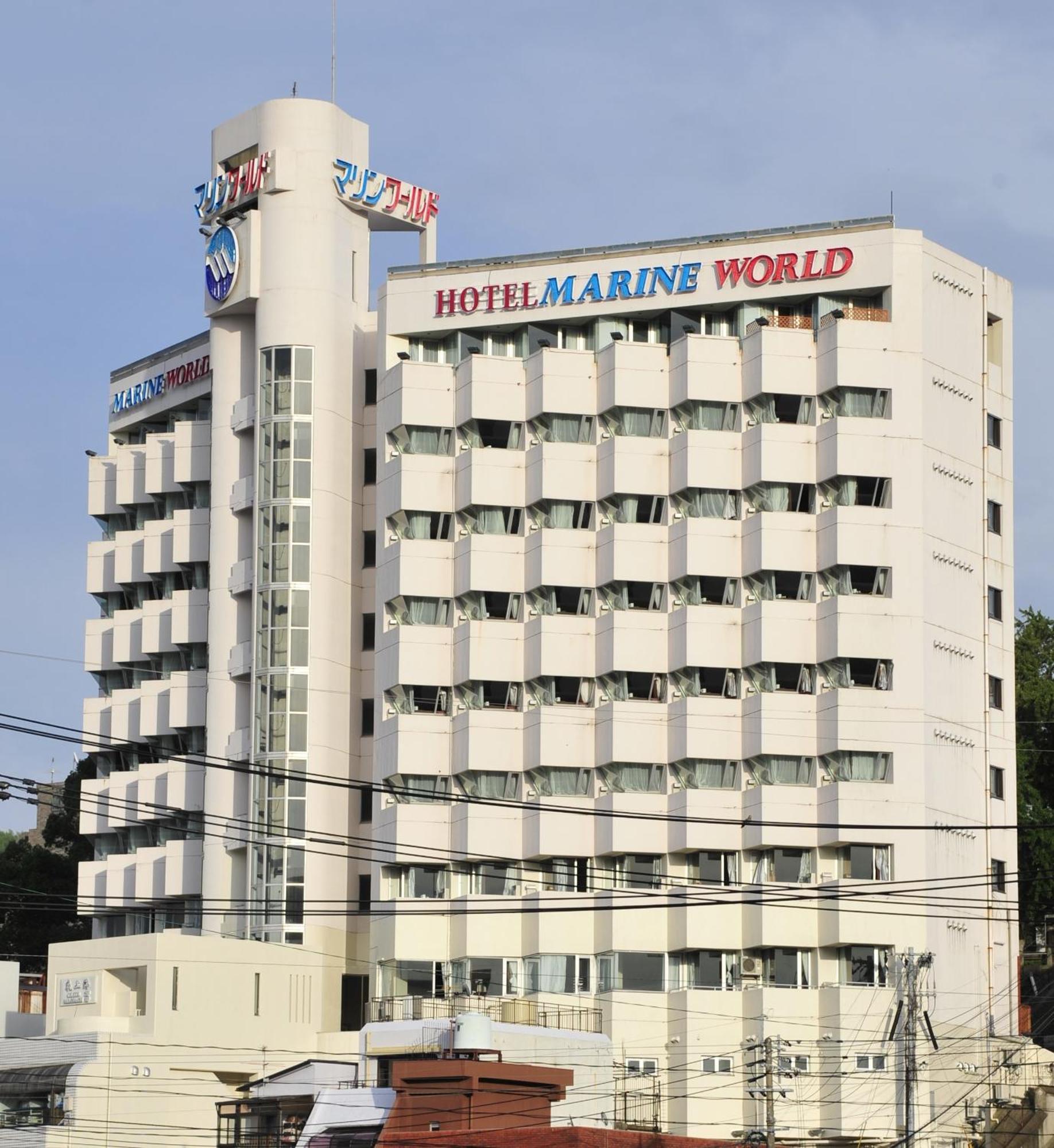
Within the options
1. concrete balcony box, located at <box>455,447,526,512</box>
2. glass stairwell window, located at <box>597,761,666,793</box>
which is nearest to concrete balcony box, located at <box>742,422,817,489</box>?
concrete balcony box, located at <box>455,447,526,512</box>

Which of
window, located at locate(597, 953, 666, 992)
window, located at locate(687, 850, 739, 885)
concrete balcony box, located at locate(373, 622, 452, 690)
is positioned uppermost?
concrete balcony box, located at locate(373, 622, 452, 690)

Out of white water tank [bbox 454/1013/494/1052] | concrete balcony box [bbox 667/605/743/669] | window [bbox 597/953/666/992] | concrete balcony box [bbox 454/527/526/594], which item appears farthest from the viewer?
concrete balcony box [bbox 454/527/526/594]

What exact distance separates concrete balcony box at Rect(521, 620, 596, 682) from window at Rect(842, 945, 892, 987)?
2035cm

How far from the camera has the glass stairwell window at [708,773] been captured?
431ft

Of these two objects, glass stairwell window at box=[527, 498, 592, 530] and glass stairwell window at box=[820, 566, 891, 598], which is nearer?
glass stairwell window at box=[820, 566, 891, 598]

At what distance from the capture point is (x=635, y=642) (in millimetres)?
133625

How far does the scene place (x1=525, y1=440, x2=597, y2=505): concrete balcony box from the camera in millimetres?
136000

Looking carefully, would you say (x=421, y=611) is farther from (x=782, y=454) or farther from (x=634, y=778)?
(x=782, y=454)

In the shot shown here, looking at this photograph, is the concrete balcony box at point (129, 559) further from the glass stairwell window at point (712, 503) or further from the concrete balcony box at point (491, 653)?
the glass stairwell window at point (712, 503)

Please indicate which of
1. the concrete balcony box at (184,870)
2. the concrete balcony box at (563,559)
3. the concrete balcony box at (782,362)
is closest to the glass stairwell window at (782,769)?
the concrete balcony box at (563,559)

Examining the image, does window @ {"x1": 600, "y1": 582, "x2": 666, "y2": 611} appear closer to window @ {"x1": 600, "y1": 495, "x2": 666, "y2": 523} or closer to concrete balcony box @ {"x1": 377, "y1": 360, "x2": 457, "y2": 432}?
window @ {"x1": 600, "y1": 495, "x2": 666, "y2": 523}

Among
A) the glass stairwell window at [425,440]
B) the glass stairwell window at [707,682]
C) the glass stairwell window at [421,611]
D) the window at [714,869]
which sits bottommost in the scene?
the window at [714,869]

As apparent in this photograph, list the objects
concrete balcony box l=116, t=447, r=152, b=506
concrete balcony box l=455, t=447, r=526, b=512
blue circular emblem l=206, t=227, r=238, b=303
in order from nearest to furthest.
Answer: concrete balcony box l=455, t=447, r=526, b=512 < blue circular emblem l=206, t=227, r=238, b=303 < concrete balcony box l=116, t=447, r=152, b=506

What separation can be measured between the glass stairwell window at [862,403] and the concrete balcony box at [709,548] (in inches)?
319
